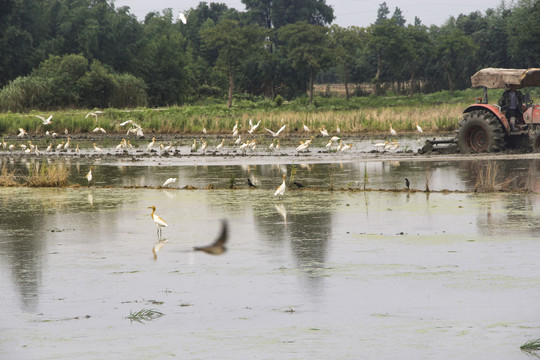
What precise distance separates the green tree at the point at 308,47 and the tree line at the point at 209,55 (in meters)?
0.12

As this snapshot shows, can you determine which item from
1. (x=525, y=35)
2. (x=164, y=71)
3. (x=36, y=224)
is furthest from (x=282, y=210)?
(x=525, y=35)

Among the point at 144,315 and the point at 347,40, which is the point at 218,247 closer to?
the point at 144,315

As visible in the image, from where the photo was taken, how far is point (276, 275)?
10.4 metres

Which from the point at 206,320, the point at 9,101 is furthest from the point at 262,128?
the point at 206,320

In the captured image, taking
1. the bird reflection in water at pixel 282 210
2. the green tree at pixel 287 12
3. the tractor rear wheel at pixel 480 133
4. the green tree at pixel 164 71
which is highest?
the green tree at pixel 287 12

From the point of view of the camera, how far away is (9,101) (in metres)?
60.3

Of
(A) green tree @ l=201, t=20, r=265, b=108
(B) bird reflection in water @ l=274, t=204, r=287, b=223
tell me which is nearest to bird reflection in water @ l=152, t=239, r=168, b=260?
(B) bird reflection in water @ l=274, t=204, r=287, b=223

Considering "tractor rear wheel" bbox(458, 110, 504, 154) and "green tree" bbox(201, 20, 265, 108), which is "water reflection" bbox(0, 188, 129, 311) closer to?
"tractor rear wheel" bbox(458, 110, 504, 154)

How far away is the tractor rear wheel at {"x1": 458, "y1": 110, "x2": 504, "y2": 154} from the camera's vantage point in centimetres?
2588

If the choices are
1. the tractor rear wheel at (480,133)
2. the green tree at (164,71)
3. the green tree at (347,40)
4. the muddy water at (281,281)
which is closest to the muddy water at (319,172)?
the tractor rear wheel at (480,133)

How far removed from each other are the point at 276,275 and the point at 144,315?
220 cm

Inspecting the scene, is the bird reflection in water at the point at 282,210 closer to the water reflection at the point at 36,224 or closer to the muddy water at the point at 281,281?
the muddy water at the point at 281,281

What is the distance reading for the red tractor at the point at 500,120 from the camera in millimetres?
25234

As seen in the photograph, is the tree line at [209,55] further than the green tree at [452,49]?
No
